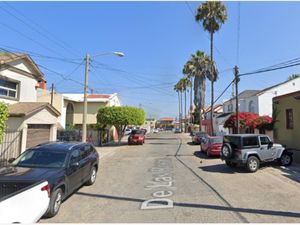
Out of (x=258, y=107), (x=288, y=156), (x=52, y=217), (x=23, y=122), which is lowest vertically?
(x=52, y=217)

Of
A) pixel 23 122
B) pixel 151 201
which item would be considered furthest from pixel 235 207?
pixel 23 122

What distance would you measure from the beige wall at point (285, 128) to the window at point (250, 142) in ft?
16.2

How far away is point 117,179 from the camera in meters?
10.8

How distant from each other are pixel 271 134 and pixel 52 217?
19.2 meters

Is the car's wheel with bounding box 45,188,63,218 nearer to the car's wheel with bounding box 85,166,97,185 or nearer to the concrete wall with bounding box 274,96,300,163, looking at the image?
the car's wheel with bounding box 85,166,97,185

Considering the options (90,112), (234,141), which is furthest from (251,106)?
(234,141)

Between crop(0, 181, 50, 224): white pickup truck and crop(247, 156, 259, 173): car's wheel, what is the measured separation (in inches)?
393

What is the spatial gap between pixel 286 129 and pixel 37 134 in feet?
54.4

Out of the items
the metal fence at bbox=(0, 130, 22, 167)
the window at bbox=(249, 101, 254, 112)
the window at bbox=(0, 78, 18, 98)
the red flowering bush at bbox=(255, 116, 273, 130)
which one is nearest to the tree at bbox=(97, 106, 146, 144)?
the window at bbox=(0, 78, 18, 98)

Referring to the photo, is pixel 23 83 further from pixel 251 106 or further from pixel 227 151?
pixel 251 106

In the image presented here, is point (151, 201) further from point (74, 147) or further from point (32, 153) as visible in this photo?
point (32, 153)

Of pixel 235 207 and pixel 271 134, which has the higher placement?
pixel 271 134

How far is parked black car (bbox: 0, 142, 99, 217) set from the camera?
617cm

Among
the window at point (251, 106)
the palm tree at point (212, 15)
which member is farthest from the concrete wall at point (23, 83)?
the window at point (251, 106)
